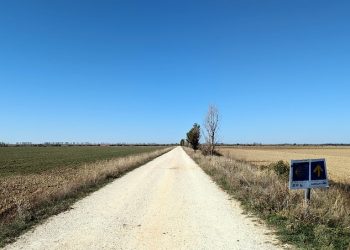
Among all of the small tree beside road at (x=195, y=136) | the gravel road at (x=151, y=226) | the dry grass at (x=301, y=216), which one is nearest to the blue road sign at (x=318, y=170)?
the dry grass at (x=301, y=216)

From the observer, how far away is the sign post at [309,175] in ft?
30.6

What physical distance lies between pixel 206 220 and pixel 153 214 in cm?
163

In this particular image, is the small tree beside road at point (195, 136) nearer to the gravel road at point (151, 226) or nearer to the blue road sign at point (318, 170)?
the gravel road at point (151, 226)

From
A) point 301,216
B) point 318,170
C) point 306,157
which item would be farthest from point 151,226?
point 306,157

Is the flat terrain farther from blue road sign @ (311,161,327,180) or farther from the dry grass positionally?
blue road sign @ (311,161,327,180)

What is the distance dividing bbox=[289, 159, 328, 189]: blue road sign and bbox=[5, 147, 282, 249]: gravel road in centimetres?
142

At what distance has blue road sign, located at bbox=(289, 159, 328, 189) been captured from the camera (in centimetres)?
931

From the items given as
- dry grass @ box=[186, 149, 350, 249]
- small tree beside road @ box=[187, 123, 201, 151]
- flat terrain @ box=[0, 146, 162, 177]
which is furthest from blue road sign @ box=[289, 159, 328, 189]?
small tree beside road @ box=[187, 123, 201, 151]

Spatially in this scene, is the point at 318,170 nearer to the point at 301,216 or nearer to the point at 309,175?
the point at 309,175

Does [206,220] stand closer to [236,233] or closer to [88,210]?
[236,233]

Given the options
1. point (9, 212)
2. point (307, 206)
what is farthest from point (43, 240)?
point (307, 206)

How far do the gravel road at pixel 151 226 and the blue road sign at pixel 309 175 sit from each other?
142cm

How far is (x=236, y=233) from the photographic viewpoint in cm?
850

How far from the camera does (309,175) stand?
9.42m
